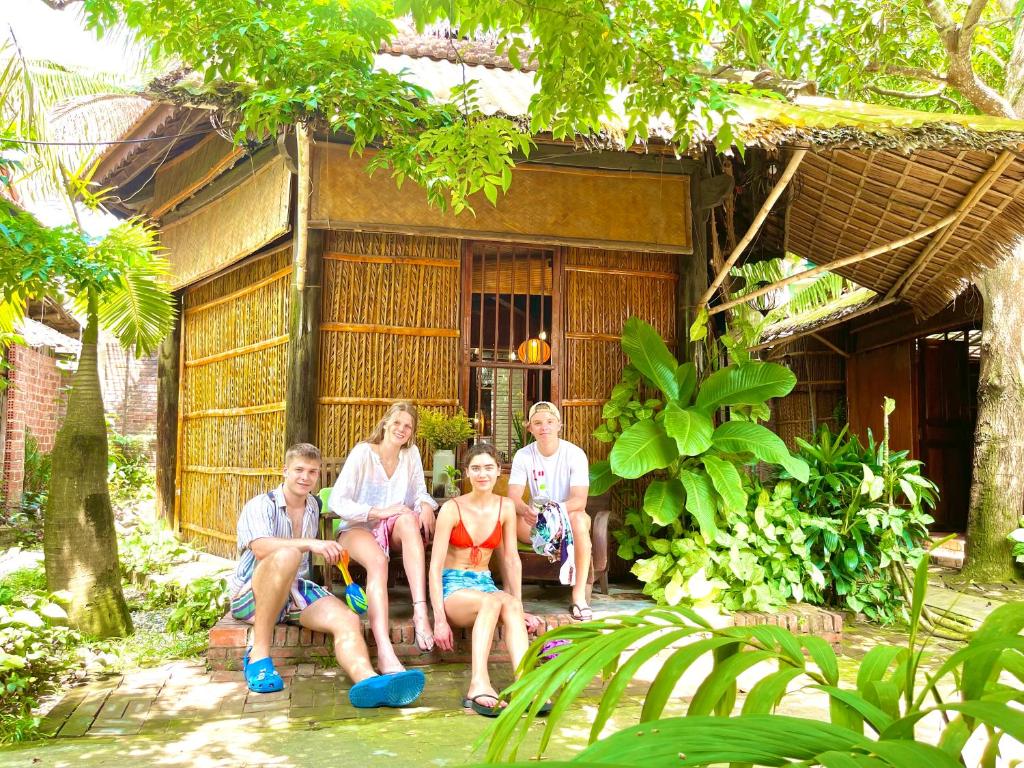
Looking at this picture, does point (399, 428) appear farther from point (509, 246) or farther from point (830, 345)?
point (830, 345)

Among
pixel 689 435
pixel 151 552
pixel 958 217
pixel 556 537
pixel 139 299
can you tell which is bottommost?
pixel 151 552

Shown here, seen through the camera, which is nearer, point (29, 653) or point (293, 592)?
point (29, 653)

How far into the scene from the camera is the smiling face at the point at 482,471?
14.4 ft

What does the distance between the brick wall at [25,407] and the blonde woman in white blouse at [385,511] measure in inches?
262

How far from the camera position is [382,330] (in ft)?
21.2

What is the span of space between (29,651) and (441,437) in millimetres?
3135

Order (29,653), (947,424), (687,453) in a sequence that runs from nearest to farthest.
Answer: (29,653), (687,453), (947,424)


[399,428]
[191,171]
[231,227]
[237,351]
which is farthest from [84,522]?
[191,171]

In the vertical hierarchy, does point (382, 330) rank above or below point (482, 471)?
above

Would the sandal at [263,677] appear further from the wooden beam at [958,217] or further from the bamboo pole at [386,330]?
the wooden beam at [958,217]

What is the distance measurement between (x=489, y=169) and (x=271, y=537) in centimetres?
223

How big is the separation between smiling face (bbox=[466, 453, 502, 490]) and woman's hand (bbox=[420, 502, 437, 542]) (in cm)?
55

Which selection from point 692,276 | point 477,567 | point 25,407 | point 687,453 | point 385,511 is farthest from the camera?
point 25,407

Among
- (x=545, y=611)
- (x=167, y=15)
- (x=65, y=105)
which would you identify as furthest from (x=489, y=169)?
(x=65, y=105)
